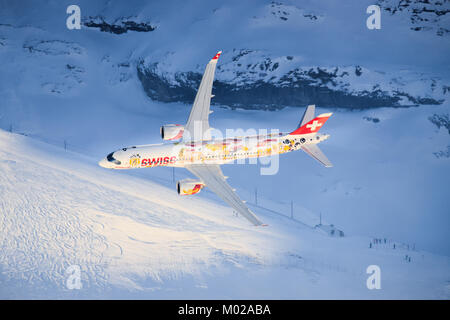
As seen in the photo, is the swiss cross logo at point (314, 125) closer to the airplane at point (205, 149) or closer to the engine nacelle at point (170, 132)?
the airplane at point (205, 149)

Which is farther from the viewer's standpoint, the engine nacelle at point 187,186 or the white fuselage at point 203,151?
the white fuselage at point 203,151

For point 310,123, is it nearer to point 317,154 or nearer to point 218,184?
point 317,154

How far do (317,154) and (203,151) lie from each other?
10547 millimetres

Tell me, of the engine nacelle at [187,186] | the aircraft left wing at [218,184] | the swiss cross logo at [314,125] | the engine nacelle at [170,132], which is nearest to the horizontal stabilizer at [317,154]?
the swiss cross logo at [314,125]

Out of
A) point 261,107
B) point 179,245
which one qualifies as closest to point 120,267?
point 179,245

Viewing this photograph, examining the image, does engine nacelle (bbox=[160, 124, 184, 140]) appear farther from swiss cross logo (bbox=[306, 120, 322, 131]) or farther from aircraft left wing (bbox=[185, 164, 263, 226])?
swiss cross logo (bbox=[306, 120, 322, 131])

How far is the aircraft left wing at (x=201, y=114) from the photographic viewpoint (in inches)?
1960

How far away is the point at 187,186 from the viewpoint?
44.9 m

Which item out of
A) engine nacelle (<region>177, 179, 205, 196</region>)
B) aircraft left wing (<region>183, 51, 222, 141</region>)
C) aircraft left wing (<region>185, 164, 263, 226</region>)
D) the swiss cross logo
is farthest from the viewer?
the swiss cross logo

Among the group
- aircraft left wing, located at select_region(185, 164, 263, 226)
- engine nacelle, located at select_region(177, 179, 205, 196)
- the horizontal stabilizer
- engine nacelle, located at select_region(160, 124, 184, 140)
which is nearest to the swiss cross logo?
the horizontal stabilizer

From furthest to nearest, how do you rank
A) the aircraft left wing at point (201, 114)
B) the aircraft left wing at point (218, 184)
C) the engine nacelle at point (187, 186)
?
the aircraft left wing at point (201, 114) < the engine nacelle at point (187, 186) < the aircraft left wing at point (218, 184)

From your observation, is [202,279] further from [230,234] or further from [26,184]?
[26,184]

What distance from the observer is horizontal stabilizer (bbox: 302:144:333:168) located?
162 ft

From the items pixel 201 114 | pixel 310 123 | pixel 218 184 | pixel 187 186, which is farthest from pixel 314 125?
pixel 187 186
